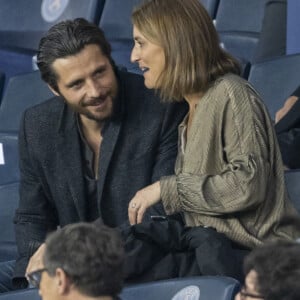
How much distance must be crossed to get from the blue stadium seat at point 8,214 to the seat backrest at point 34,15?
2.23m

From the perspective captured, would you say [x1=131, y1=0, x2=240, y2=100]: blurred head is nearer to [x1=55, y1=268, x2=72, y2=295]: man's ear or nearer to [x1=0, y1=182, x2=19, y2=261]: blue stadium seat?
[x1=55, y1=268, x2=72, y2=295]: man's ear

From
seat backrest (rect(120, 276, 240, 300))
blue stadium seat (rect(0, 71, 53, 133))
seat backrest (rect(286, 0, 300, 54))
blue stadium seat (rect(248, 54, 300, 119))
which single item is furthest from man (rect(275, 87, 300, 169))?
blue stadium seat (rect(0, 71, 53, 133))

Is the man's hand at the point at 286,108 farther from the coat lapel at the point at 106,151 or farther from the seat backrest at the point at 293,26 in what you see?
the seat backrest at the point at 293,26

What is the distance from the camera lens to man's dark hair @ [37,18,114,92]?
387cm

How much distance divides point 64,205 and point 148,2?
28.1 inches

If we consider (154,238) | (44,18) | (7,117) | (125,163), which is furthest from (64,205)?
(44,18)

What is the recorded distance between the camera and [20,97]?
18.5 ft

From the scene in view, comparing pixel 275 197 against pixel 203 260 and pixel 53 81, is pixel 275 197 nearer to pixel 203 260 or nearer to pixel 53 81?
pixel 203 260

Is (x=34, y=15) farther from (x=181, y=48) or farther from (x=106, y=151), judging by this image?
(x=181, y=48)

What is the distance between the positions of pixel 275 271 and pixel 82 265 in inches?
18.2

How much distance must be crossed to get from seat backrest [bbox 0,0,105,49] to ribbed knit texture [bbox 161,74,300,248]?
3328 millimetres

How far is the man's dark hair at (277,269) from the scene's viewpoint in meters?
2.36

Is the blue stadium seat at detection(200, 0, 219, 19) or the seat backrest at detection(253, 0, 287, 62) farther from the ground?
the seat backrest at detection(253, 0, 287, 62)

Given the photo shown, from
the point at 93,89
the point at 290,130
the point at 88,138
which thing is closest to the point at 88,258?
the point at 93,89
